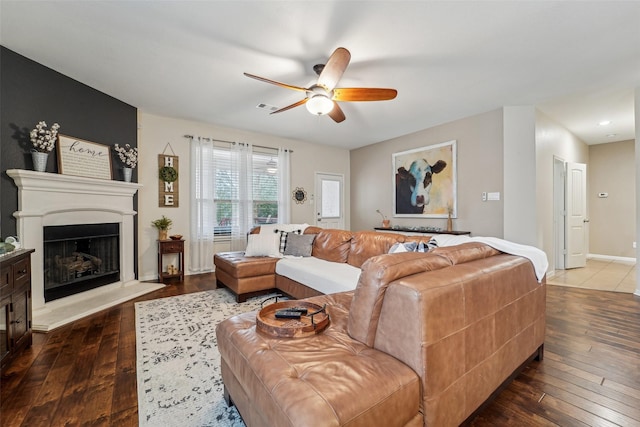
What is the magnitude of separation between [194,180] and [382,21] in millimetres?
3712


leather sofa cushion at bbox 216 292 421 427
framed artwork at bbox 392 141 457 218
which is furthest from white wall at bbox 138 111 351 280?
leather sofa cushion at bbox 216 292 421 427

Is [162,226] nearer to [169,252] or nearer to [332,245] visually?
[169,252]

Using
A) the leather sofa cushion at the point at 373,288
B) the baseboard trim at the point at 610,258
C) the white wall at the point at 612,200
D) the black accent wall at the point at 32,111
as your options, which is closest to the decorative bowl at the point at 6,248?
the black accent wall at the point at 32,111

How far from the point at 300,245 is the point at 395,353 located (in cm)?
263

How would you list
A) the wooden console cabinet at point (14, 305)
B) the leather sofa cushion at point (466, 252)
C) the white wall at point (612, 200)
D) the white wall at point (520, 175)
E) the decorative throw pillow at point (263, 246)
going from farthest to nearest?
the white wall at point (612, 200) < the white wall at point (520, 175) < the decorative throw pillow at point (263, 246) < the wooden console cabinet at point (14, 305) < the leather sofa cushion at point (466, 252)

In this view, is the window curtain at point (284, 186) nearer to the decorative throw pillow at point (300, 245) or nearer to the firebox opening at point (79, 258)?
the decorative throw pillow at point (300, 245)

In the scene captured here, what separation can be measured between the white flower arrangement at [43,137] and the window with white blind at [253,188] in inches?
85.6

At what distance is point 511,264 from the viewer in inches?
64.2

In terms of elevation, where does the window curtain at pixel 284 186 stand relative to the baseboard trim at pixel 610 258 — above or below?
above

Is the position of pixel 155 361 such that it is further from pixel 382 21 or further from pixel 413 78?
pixel 413 78

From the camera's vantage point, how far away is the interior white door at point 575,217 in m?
4.93

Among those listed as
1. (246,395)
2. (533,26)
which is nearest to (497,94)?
(533,26)

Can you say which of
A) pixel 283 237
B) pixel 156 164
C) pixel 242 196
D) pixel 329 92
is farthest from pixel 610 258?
pixel 156 164

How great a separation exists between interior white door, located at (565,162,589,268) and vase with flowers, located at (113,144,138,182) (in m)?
7.13
